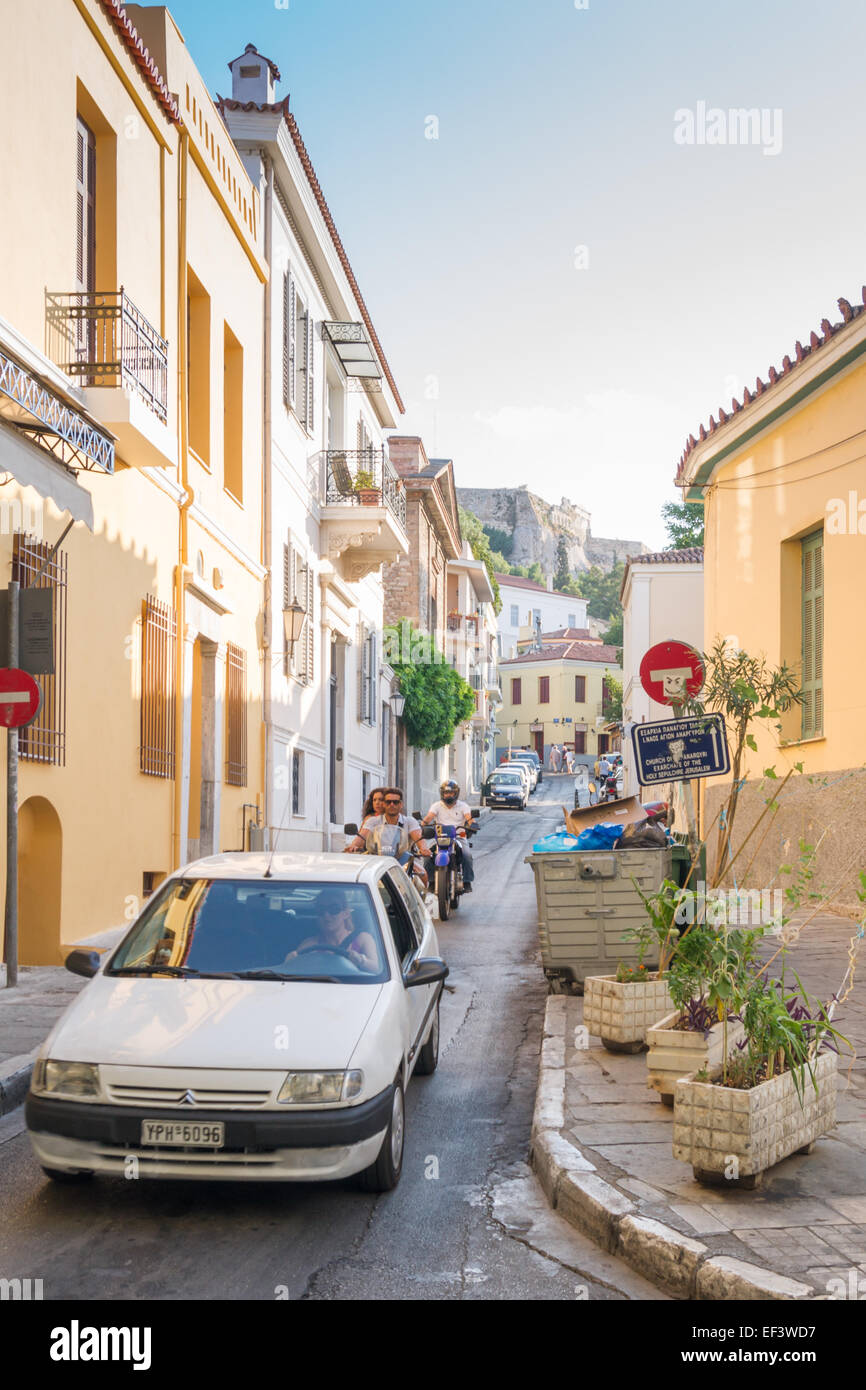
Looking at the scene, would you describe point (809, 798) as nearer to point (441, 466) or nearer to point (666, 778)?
point (666, 778)

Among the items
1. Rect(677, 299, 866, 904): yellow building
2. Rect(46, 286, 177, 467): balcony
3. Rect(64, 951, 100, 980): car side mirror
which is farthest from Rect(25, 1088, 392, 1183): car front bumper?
Rect(677, 299, 866, 904): yellow building

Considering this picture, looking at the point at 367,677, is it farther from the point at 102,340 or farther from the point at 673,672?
the point at 673,672

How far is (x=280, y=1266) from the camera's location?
469cm

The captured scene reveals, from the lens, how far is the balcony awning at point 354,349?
80.1ft

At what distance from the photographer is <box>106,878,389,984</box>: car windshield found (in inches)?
241

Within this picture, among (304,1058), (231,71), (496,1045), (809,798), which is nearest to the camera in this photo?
(304,1058)

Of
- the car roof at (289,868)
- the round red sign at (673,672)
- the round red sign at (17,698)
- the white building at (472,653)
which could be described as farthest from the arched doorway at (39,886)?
the white building at (472,653)

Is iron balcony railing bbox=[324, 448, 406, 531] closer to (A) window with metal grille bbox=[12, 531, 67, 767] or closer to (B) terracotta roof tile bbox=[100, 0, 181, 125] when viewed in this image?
(B) terracotta roof tile bbox=[100, 0, 181, 125]

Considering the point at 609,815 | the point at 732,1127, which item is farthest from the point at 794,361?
the point at 732,1127

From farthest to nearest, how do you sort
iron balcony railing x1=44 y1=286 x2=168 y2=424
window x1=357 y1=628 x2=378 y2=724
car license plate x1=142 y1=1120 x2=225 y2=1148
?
1. window x1=357 y1=628 x2=378 y2=724
2. iron balcony railing x1=44 y1=286 x2=168 y2=424
3. car license plate x1=142 y1=1120 x2=225 y2=1148

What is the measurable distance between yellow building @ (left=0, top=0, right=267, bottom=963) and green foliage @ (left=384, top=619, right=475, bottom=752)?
19226 millimetres

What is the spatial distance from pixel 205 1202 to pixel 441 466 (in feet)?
132

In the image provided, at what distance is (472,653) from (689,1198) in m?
54.0

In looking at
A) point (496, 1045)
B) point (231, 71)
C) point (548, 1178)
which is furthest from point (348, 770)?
point (548, 1178)
